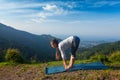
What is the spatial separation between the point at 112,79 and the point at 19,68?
6.46 meters

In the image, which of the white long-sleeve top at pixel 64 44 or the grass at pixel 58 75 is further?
the white long-sleeve top at pixel 64 44

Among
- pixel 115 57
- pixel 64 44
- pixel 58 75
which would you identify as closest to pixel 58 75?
pixel 58 75

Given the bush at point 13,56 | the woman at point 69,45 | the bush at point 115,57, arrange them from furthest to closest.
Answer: the bush at point 13,56
the bush at point 115,57
the woman at point 69,45

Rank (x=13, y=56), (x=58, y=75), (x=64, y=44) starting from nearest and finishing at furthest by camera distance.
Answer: (x=58, y=75) < (x=64, y=44) < (x=13, y=56)

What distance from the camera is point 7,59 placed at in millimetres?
17484

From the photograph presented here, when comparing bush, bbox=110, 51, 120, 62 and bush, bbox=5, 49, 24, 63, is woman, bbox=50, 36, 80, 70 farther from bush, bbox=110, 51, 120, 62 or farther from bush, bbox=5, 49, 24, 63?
bush, bbox=5, 49, 24, 63

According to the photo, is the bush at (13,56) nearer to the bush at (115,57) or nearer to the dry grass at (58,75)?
the dry grass at (58,75)

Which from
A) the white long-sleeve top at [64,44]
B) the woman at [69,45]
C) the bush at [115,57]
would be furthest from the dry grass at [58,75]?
the bush at [115,57]

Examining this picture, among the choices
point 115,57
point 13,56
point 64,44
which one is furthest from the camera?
point 13,56

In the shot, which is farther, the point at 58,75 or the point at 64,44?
the point at 64,44

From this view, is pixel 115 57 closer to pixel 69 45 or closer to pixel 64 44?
pixel 69 45

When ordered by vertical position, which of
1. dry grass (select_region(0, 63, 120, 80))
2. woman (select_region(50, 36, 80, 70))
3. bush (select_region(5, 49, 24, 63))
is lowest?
dry grass (select_region(0, 63, 120, 80))

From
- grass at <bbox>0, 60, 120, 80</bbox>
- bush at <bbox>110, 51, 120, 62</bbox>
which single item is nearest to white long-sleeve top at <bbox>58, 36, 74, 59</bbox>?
grass at <bbox>0, 60, 120, 80</bbox>

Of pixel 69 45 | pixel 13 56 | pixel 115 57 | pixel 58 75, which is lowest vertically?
pixel 58 75
